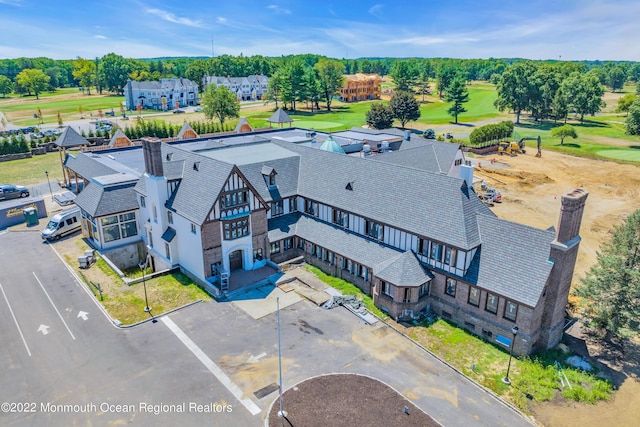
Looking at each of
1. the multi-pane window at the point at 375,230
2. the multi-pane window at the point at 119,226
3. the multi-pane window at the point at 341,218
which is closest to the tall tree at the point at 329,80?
the multi-pane window at the point at 119,226

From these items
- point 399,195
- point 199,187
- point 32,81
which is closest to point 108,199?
point 199,187

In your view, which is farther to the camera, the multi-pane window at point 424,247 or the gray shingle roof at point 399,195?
the multi-pane window at point 424,247

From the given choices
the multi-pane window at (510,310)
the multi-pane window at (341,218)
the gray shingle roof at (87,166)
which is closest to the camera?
the multi-pane window at (510,310)

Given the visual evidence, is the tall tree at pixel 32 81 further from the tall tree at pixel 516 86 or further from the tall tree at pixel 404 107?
the tall tree at pixel 516 86

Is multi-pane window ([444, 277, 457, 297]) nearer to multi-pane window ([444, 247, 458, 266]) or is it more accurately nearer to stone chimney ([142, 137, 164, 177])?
multi-pane window ([444, 247, 458, 266])

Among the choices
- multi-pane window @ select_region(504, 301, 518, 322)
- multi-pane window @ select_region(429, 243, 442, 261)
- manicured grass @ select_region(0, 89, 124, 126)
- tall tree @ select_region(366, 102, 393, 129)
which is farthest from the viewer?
manicured grass @ select_region(0, 89, 124, 126)

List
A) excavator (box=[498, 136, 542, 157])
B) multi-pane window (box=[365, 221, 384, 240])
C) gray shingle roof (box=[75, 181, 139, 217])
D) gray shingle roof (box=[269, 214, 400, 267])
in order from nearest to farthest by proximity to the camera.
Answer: gray shingle roof (box=[269, 214, 400, 267])
multi-pane window (box=[365, 221, 384, 240])
gray shingle roof (box=[75, 181, 139, 217])
excavator (box=[498, 136, 542, 157])

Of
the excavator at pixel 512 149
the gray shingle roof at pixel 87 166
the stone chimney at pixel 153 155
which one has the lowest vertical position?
the excavator at pixel 512 149

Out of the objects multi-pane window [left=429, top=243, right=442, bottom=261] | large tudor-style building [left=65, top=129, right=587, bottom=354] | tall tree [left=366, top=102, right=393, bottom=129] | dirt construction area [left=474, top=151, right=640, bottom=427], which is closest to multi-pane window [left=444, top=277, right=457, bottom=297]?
large tudor-style building [left=65, top=129, right=587, bottom=354]

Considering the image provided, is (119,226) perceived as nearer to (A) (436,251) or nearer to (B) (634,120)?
(A) (436,251)
